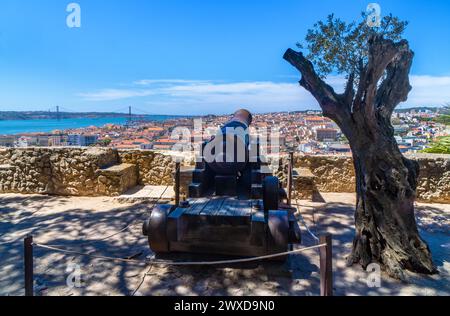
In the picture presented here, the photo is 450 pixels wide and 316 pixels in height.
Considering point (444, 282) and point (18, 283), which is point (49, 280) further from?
point (444, 282)

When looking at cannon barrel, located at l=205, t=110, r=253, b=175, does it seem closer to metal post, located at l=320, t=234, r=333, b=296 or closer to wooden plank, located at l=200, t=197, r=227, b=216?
wooden plank, located at l=200, t=197, r=227, b=216

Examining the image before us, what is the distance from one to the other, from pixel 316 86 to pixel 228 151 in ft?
5.20

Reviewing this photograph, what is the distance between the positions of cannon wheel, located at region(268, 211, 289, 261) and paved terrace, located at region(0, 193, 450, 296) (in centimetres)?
27

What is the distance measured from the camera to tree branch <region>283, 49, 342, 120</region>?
414cm

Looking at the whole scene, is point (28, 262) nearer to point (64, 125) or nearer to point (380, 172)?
point (380, 172)

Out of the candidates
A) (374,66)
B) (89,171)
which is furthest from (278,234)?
(89,171)

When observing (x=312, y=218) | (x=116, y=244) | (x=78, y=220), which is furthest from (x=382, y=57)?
(x=78, y=220)

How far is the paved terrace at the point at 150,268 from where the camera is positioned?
3318mm

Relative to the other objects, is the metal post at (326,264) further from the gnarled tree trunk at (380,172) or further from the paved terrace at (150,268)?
the gnarled tree trunk at (380,172)

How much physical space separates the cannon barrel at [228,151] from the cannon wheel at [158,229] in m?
1.34

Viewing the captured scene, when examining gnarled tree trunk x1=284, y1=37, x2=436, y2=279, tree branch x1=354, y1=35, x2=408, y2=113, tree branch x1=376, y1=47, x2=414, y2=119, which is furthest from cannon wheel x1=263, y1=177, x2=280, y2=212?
tree branch x1=376, y1=47, x2=414, y2=119

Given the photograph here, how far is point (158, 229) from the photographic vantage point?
12.3 ft
